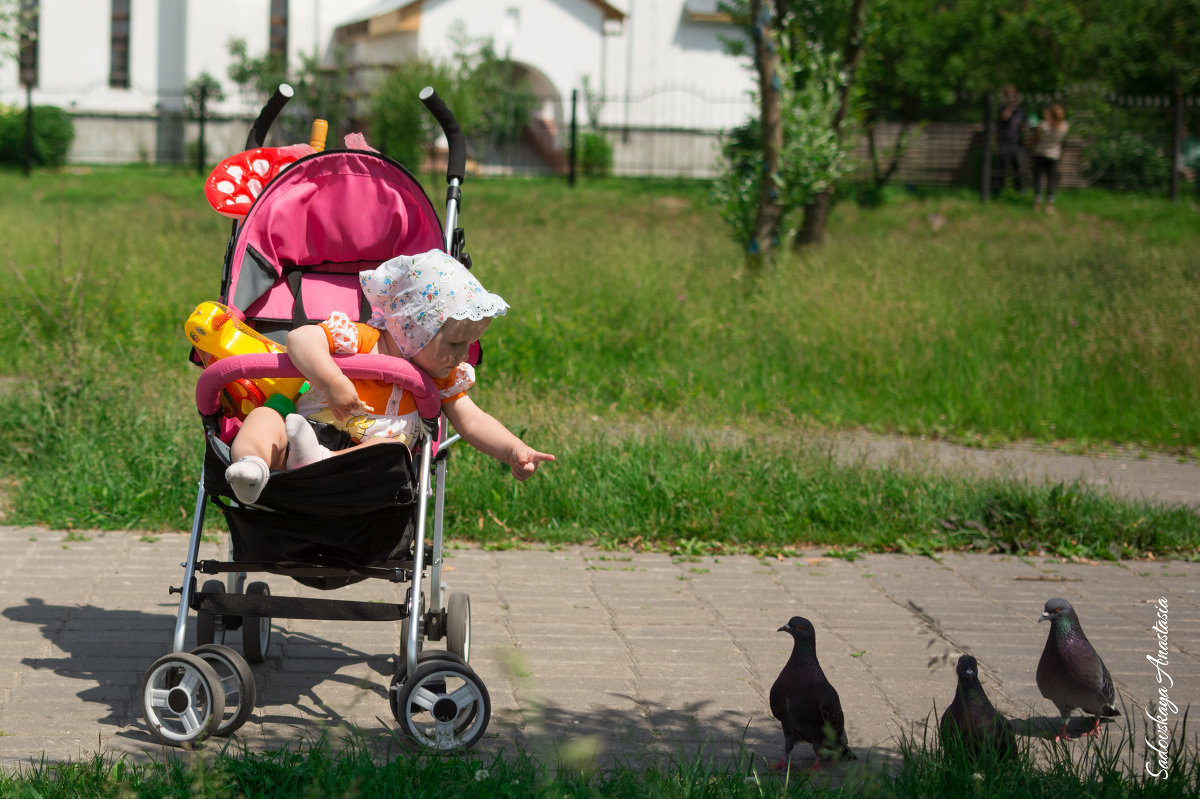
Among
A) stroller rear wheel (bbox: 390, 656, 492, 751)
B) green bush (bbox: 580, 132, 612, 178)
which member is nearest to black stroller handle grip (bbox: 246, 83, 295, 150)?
stroller rear wheel (bbox: 390, 656, 492, 751)

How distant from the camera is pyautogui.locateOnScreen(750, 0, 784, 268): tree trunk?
38.9 feet

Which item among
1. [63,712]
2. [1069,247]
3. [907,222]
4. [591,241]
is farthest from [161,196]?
[63,712]

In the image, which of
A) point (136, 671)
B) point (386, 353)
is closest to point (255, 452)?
point (386, 353)

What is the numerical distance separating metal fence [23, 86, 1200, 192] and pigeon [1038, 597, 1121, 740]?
1634 cm

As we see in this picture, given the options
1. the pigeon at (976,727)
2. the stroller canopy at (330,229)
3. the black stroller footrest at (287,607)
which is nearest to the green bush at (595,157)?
the stroller canopy at (330,229)

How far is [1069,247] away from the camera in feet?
50.7

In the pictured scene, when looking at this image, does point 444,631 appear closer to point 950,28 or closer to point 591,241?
point 591,241

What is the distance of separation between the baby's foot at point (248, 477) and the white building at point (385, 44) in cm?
3064

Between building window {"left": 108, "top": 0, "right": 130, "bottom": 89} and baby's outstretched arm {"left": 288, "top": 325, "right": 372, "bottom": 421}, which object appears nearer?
baby's outstretched arm {"left": 288, "top": 325, "right": 372, "bottom": 421}

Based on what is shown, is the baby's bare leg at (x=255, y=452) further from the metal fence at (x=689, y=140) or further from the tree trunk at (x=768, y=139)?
the metal fence at (x=689, y=140)

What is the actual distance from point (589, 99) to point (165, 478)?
1027 inches

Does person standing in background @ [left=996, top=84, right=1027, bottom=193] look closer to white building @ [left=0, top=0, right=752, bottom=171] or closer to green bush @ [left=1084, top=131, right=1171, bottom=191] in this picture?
green bush @ [left=1084, top=131, right=1171, bottom=191]

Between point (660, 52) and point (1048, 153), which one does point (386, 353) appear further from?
point (660, 52)

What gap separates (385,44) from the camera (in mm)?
34719
